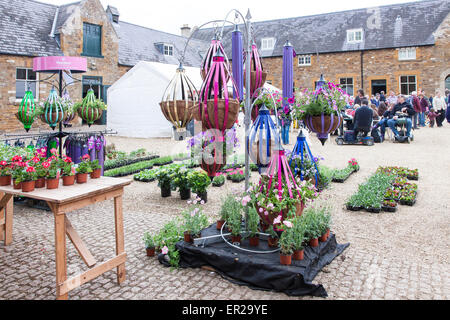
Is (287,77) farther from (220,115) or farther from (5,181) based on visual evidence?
(5,181)

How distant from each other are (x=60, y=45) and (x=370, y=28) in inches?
808

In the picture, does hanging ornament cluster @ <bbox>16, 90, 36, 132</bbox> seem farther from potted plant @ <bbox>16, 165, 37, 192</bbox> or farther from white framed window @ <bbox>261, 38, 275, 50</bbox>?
white framed window @ <bbox>261, 38, 275, 50</bbox>

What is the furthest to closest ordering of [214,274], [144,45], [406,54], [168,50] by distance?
[168,50] → [144,45] → [406,54] → [214,274]

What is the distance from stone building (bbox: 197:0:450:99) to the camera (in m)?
24.1

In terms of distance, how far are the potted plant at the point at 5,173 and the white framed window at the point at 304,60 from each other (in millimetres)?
26105

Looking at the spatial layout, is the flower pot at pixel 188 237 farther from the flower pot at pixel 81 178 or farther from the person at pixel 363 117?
the person at pixel 363 117

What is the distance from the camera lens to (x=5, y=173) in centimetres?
394

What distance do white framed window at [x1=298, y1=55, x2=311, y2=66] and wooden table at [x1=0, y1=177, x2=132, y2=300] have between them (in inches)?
1013

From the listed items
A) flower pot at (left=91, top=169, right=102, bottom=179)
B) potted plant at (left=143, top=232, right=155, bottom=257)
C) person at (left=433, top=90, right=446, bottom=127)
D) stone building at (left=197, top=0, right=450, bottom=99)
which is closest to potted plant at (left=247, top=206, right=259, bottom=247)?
potted plant at (left=143, top=232, right=155, bottom=257)

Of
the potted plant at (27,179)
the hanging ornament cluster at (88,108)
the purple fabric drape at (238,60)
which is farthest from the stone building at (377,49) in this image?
the potted plant at (27,179)

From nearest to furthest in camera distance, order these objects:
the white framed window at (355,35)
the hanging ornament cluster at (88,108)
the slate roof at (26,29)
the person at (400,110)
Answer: the hanging ornament cluster at (88,108), the person at (400,110), the slate roof at (26,29), the white framed window at (355,35)

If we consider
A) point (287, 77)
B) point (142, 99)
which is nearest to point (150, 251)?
point (287, 77)

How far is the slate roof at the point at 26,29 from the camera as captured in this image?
18438 mm
